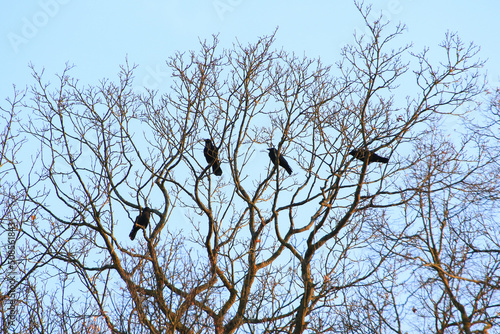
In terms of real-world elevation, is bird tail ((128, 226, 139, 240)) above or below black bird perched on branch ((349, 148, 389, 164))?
above

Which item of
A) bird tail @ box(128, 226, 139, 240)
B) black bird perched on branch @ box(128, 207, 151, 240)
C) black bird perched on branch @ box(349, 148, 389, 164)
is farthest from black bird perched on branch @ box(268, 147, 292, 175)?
bird tail @ box(128, 226, 139, 240)

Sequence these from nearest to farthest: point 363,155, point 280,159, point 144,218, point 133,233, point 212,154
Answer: point 363,155 → point 144,218 → point 212,154 → point 280,159 → point 133,233

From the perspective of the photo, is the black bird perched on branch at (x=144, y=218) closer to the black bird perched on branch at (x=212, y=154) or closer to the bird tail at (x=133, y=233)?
the bird tail at (x=133, y=233)

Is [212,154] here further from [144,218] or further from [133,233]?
[133,233]

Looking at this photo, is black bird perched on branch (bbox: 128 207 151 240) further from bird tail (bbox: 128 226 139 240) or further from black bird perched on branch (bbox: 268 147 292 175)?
black bird perched on branch (bbox: 268 147 292 175)

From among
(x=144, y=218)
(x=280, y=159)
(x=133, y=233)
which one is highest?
(x=280, y=159)

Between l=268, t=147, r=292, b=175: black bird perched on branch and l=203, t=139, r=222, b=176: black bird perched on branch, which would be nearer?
l=203, t=139, r=222, b=176: black bird perched on branch

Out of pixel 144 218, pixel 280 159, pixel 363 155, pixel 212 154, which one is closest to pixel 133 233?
pixel 144 218

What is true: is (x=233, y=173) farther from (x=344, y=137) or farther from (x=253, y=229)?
(x=344, y=137)

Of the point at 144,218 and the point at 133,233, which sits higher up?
the point at 133,233

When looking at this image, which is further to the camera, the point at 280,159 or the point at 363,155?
the point at 280,159

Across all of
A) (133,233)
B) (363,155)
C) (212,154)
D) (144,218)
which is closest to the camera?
(363,155)

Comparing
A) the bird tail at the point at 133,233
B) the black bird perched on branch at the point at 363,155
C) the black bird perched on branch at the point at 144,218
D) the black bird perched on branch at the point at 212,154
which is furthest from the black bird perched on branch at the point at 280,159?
the bird tail at the point at 133,233

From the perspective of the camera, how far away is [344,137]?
7.18 m
